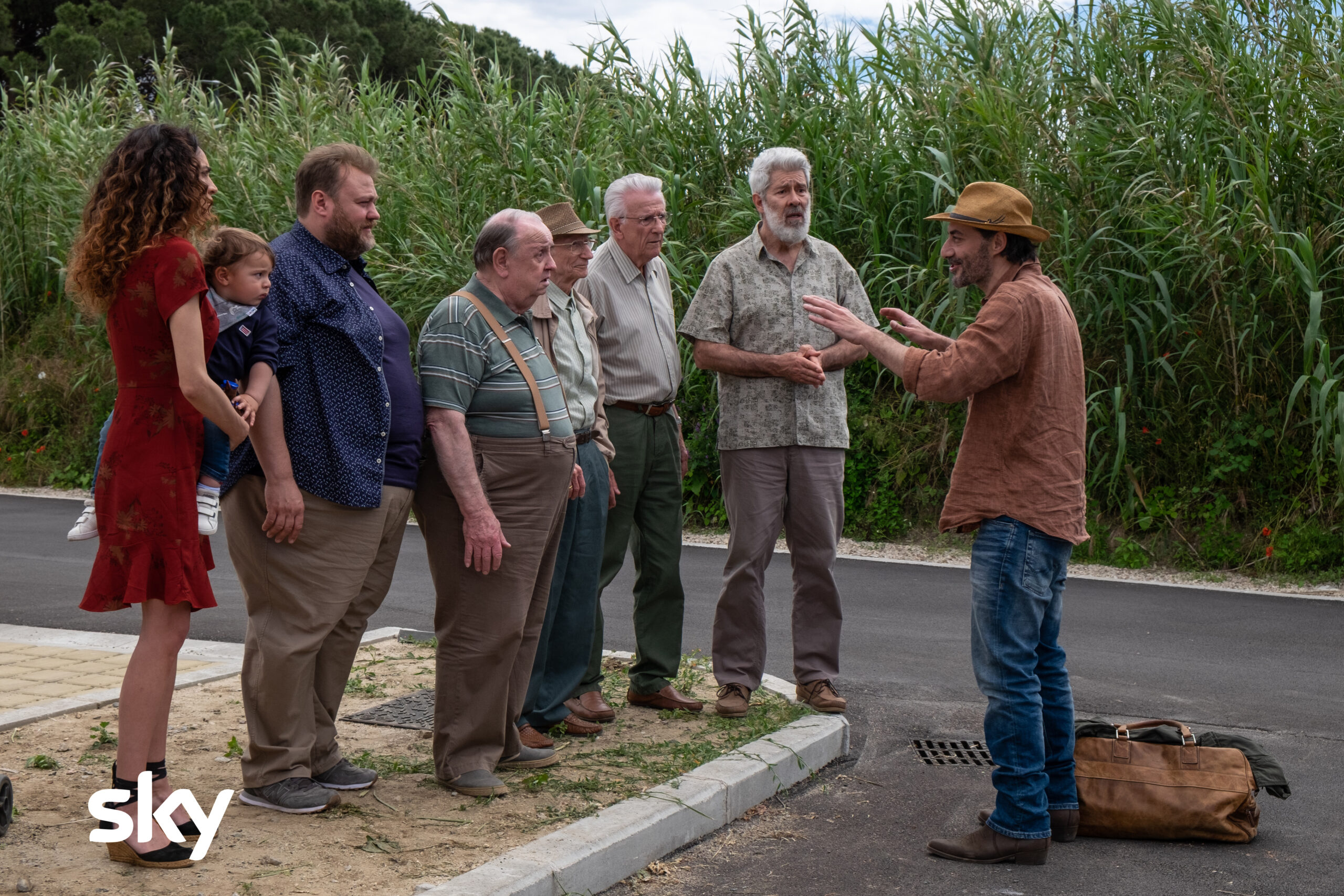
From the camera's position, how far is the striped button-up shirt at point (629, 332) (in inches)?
225

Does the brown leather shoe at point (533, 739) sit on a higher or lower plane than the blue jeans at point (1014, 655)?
lower

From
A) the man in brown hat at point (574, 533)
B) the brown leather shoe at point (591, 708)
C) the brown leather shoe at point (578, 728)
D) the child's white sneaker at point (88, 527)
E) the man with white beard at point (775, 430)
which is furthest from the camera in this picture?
the man with white beard at point (775, 430)

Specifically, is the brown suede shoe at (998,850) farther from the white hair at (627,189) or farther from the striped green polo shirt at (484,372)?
the white hair at (627,189)

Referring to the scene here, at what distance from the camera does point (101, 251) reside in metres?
3.72

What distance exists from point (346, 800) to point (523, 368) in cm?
154

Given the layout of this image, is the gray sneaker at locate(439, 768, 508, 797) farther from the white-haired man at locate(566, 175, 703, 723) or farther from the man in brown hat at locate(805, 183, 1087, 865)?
the man in brown hat at locate(805, 183, 1087, 865)

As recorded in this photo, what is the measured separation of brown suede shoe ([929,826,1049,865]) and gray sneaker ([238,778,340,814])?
6.55 feet

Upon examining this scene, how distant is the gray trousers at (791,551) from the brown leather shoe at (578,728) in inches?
27.9

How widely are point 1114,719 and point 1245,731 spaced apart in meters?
0.54

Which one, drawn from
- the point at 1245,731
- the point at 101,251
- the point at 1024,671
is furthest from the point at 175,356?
the point at 1245,731

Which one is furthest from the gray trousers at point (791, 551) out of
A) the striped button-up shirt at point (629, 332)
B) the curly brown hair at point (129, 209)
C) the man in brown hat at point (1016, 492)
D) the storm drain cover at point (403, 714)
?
the curly brown hair at point (129, 209)

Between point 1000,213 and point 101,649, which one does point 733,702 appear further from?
point 101,649

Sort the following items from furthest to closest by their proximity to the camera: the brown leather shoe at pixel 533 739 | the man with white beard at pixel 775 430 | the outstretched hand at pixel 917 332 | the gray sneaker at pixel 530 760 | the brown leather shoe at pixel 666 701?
the man with white beard at pixel 775 430 → the brown leather shoe at pixel 666 701 → the brown leather shoe at pixel 533 739 → the gray sneaker at pixel 530 760 → the outstretched hand at pixel 917 332

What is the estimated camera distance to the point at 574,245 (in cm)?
525
